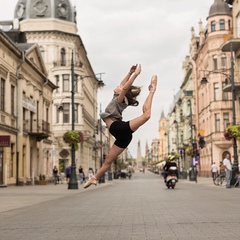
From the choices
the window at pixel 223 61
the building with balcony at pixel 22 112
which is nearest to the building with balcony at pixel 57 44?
the building with balcony at pixel 22 112

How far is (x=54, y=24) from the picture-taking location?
71.8 m

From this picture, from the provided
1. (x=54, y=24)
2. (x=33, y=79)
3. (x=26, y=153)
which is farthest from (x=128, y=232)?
(x=54, y=24)

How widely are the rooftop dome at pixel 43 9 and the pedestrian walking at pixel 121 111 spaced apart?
216ft

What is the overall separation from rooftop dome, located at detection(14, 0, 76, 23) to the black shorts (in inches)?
2603

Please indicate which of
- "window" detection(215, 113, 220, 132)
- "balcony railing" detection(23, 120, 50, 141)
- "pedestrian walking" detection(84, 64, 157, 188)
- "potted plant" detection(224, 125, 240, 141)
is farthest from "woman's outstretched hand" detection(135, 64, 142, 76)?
"window" detection(215, 113, 220, 132)

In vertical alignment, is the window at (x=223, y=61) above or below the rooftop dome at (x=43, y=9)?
below

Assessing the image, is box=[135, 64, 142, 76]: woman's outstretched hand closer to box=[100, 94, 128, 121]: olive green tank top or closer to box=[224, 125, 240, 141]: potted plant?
box=[100, 94, 128, 121]: olive green tank top

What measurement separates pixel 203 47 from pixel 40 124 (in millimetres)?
32858

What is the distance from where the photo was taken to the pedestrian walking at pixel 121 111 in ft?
23.8

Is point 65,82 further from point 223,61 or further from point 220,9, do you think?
point 220,9

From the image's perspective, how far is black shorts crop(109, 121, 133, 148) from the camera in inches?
285

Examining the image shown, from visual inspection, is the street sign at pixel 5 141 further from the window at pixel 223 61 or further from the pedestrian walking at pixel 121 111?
the window at pixel 223 61

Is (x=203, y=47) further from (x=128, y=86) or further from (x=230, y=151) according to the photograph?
(x=128, y=86)

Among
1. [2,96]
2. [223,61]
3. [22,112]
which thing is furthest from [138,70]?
[223,61]
